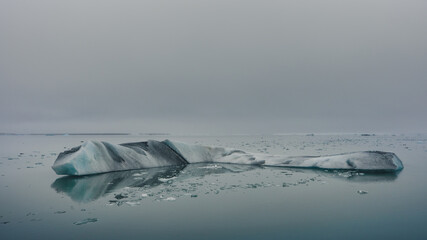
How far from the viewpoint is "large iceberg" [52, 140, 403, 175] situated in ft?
28.0

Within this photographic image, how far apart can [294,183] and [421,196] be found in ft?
8.26

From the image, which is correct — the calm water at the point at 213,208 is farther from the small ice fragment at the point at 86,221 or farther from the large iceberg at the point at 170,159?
the large iceberg at the point at 170,159

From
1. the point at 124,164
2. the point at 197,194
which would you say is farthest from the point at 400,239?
the point at 124,164

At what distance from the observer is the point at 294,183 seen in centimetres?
717

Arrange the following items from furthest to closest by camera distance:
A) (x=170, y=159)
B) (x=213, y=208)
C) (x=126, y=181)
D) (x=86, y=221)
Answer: (x=170, y=159) < (x=126, y=181) < (x=213, y=208) < (x=86, y=221)

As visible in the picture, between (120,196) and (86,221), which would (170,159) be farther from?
(86,221)

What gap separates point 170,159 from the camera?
11562 mm

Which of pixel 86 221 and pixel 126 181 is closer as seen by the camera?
pixel 86 221

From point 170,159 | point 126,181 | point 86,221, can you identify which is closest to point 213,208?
point 86,221

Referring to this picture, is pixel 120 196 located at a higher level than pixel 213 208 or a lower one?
higher

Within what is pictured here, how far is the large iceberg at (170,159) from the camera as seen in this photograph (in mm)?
8531

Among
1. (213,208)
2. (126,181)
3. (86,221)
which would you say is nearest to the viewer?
(86,221)

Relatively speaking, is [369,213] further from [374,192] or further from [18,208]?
[18,208]

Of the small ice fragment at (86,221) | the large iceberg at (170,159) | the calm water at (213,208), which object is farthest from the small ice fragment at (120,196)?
the large iceberg at (170,159)
